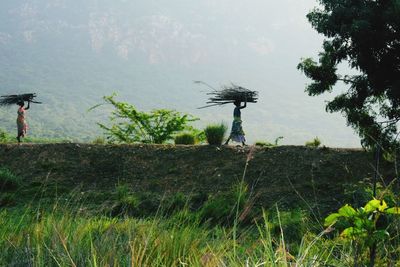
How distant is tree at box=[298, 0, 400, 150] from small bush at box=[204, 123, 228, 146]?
4.00 meters

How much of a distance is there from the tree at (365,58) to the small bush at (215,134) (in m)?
4.00

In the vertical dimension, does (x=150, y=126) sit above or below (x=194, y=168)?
above

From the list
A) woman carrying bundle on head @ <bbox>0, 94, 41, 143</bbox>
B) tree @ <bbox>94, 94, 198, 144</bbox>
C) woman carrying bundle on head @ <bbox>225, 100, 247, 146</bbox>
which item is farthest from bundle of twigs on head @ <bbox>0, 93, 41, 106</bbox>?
woman carrying bundle on head @ <bbox>225, 100, 247, 146</bbox>

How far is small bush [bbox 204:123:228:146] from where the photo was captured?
16.9 meters

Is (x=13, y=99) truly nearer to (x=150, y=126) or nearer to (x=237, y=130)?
(x=150, y=126)

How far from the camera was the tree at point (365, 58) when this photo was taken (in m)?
12.2

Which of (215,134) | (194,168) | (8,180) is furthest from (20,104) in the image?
(194,168)

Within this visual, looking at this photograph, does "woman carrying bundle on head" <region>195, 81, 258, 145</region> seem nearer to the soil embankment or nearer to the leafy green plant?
the soil embankment

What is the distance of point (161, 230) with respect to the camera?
5012 mm

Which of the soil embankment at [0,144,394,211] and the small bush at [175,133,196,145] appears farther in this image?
the small bush at [175,133,196,145]

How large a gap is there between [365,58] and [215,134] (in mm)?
5605

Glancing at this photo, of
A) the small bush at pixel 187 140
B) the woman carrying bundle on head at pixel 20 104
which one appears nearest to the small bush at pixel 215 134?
the small bush at pixel 187 140

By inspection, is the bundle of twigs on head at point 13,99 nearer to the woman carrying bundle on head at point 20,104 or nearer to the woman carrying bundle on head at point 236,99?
the woman carrying bundle on head at point 20,104

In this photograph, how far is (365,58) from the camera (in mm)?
12766
